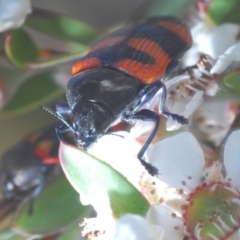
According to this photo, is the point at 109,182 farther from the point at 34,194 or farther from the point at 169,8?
the point at 169,8

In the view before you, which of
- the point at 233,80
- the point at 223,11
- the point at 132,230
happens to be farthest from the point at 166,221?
the point at 223,11

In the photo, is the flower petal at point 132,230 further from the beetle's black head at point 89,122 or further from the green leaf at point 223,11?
the green leaf at point 223,11

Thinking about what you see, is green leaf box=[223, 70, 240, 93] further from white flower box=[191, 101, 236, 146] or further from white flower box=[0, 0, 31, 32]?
white flower box=[0, 0, 31, 32]

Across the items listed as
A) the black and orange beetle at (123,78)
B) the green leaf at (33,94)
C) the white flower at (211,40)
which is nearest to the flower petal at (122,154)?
the black and orange beetle at (123,78)

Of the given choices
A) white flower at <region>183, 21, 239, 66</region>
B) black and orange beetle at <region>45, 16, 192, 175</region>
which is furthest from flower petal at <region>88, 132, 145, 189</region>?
white flower at <region>183, 21, 239, 66</region>

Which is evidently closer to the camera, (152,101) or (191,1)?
(152,101)

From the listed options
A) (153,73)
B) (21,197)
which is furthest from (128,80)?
(21,197)

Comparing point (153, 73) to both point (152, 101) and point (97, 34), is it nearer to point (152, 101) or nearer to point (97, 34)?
point (152, 101)
